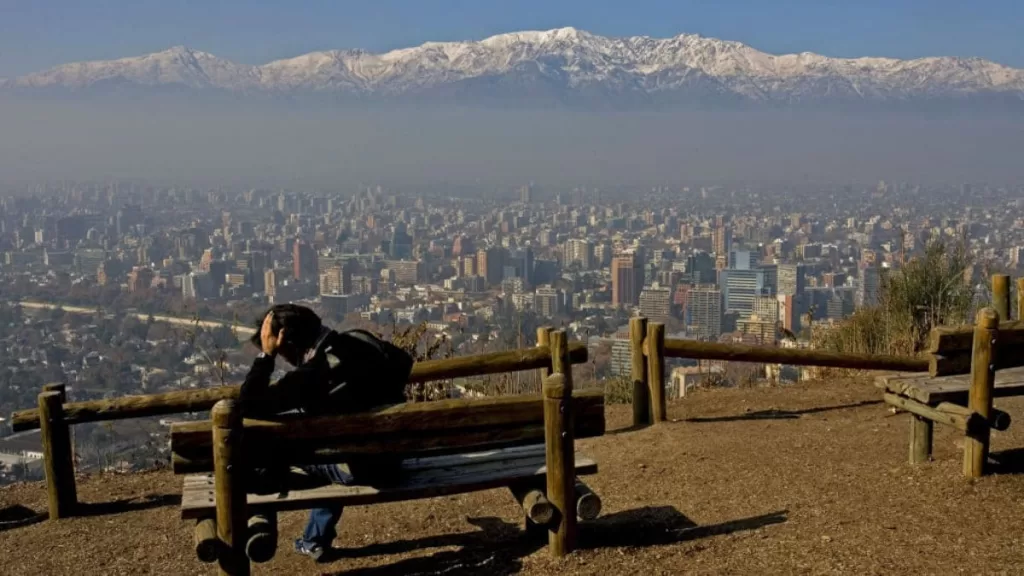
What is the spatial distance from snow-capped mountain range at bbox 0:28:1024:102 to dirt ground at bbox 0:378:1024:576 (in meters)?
62.5

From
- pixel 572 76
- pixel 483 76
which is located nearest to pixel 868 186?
pixel 572 76

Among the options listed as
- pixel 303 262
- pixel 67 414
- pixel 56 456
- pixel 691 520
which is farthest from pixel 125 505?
pixel 303 262

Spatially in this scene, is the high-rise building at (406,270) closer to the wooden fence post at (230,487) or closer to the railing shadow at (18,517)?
the railing shadow at (18,517)

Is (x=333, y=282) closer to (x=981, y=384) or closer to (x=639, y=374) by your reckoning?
(x=639, y=374)

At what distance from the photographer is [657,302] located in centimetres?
2322

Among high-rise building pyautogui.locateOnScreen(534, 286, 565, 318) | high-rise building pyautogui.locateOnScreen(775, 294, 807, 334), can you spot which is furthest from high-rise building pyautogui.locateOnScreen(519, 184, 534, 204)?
high-rise building pyautogui.locateOnScreen(775, 294, 807, 334)

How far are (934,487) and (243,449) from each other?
14.7ft

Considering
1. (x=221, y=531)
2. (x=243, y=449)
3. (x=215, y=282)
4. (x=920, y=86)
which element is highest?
(x=920, y=86)

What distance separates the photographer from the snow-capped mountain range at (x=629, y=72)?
65.4 m

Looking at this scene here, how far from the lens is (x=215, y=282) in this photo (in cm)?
3097

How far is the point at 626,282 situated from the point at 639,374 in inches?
726

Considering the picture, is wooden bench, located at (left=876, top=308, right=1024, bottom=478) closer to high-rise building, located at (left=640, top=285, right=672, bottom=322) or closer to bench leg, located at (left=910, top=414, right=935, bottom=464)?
bench leg, located at (left=910, top=414, right=935, bottom=464)

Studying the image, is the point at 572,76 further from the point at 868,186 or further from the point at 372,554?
the point at 372,554

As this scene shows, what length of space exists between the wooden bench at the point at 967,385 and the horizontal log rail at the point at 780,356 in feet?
7.02
